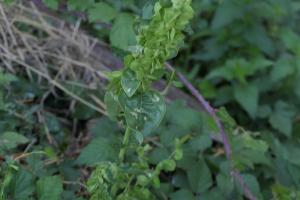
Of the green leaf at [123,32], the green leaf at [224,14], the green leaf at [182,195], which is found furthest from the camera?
the green leaf at [224,14]

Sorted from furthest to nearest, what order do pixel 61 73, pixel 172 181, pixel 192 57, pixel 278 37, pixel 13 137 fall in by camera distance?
pixel 278 37 → pixel 192 57 → pixel 61 73 → pixel 172 181 → pixel 13 137

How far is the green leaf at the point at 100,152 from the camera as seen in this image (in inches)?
68.2

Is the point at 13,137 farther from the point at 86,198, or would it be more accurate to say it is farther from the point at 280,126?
the point at 280,126

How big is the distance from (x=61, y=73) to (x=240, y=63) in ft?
2.57

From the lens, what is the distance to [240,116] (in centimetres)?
266

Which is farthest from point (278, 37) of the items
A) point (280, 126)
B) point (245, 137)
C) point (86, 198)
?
point (86, 198)

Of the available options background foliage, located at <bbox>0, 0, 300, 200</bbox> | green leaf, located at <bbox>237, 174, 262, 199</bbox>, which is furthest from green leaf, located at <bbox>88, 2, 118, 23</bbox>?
green leaf, located at <bbox>237, 174, 262, 199</bbox>

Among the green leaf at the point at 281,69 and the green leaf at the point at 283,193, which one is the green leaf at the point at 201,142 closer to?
the green leaf at the point at 283,193

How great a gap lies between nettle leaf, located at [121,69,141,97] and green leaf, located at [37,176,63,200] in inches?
12.9

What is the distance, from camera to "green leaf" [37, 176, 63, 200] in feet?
5.12

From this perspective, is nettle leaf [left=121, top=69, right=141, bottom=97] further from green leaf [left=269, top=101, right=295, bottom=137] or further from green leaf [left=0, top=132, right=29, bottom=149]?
green leaf [left=269, top=101, right=295, bottom=137]

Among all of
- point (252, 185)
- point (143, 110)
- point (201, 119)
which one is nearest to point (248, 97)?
point (201, 119)

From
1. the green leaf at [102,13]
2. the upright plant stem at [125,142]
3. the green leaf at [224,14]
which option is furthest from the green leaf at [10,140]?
the green leaf at [224,14]

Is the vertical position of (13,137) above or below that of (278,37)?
above
